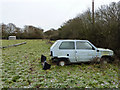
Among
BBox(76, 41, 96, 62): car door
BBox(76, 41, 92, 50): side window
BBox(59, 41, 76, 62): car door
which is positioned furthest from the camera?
BBox(76, 41, 92, 50): side window

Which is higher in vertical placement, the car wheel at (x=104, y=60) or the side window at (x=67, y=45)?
the side window at (x=67, y=45)

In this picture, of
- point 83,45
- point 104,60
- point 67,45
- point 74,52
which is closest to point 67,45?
point 67,45

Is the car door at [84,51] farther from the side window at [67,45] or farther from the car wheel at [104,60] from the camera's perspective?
the car wheel at [104,60]

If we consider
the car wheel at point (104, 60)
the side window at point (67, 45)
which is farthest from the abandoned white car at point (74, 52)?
the car wheel at point (104, 60)

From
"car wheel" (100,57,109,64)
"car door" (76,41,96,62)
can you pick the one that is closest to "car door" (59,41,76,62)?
"car door" (76,41,96,62)

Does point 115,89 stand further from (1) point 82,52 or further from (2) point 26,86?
(2) point 26,86

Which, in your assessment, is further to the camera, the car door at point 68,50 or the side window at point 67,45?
the side window at point 67,45

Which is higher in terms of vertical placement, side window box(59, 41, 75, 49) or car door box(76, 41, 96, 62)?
side window box(59, 41, 75, 49)

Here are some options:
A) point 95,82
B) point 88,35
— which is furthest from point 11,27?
point 95,82

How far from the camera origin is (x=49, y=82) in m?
3.49

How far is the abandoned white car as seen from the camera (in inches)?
204

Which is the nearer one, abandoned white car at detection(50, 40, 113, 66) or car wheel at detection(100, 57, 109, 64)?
abandoned white car at detection(50, 40, 113, 66)

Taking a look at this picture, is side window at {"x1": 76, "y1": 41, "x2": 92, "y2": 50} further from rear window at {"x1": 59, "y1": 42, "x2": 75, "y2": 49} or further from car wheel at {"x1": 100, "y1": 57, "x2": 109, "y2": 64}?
car wheel at {"x1": 100, "y1": 57, "x2": 109, "y2": 64}

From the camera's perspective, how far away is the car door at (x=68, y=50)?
17.0 ft
